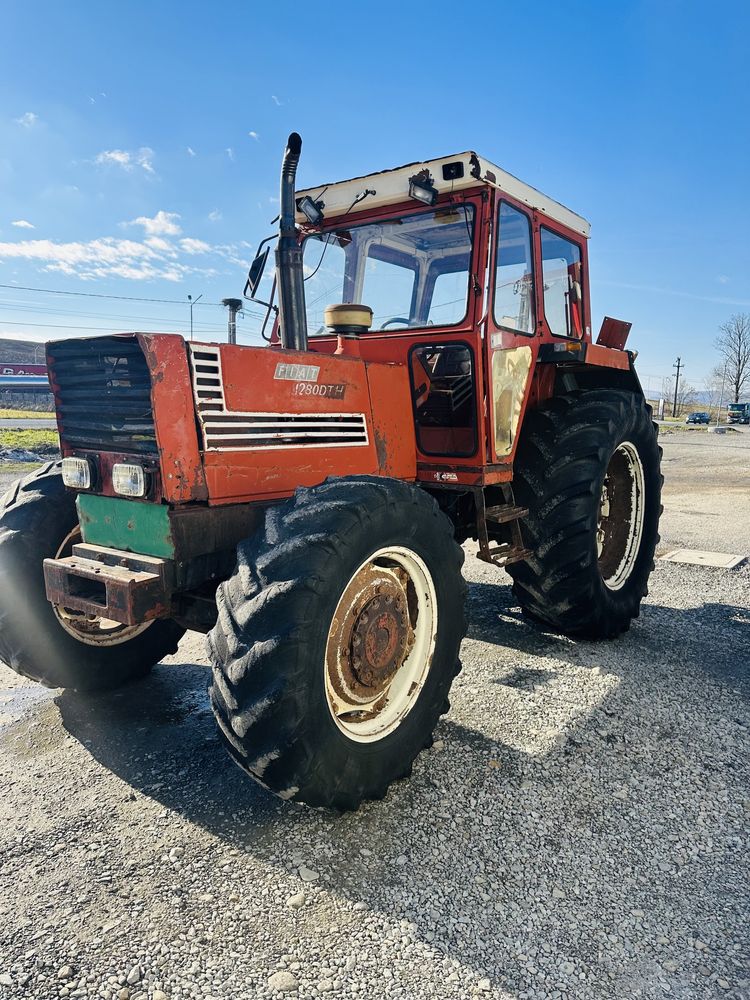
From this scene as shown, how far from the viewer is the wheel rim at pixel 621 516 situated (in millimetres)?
5023

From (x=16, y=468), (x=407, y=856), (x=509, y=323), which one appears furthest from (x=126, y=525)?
(x=16, y=468)

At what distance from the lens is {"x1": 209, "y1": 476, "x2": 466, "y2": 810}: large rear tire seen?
2234 millimetres

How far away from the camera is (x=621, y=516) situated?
510cm

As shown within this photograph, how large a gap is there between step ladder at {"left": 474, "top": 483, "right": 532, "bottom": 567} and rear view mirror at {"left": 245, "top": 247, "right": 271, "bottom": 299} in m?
1.73

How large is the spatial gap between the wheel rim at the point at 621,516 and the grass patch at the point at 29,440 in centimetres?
1443

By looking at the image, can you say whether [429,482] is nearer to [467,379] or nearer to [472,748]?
[467,379]

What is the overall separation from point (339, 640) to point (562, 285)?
322 centimetres

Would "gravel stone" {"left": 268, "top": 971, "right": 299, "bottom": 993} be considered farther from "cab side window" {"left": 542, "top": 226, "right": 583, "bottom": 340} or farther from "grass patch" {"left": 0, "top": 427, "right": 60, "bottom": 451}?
"grass patch" {"left": 0, "top": 427, "right": 60, "bottom": 451}

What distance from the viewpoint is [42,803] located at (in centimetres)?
272

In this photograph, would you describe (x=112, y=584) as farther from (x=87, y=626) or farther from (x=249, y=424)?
(x=87, y=626)

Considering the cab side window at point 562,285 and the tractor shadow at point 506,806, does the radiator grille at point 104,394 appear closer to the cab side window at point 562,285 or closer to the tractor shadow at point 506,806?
the tractor shadow at point 506,806


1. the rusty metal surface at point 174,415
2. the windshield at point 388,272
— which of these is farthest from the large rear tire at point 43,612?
the windshield at point 388,272

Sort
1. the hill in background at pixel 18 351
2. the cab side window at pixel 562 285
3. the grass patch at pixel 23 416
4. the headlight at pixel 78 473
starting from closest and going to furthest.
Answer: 1. the headlight at pixel 78 473
2. the cab side window at pixel 562 285
3. the grass patch at pixel 23 416
4. the hill in background at pixel 18 351


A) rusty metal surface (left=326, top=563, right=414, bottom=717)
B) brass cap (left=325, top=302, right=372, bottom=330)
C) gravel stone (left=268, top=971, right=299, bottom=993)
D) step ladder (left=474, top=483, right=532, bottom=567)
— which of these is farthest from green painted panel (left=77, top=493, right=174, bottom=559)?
step ladder (left=474, top=483, right=532, bottom=567)
